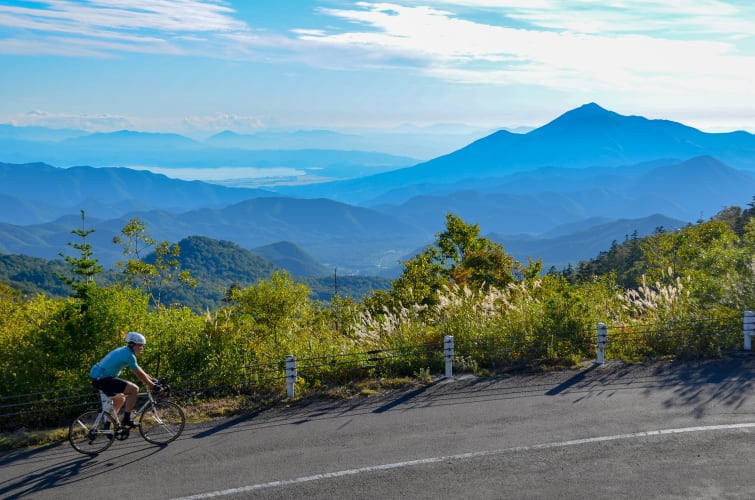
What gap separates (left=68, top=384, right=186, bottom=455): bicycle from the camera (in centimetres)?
893

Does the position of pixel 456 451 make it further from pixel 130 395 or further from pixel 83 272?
pixel 83 272

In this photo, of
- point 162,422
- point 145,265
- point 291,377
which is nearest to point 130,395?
point 162,422

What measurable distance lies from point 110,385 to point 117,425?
2.20 ft

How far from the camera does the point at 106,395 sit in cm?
893

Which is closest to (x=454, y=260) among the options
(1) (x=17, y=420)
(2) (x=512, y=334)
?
(2) (x=512, y=334)

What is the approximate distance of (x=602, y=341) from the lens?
479 inches

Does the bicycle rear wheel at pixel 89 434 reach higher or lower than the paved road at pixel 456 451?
higher

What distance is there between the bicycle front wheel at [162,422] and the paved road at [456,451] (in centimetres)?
20

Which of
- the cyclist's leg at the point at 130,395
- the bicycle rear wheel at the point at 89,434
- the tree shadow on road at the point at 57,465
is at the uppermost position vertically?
the cyclist's leg at the point at 130,395

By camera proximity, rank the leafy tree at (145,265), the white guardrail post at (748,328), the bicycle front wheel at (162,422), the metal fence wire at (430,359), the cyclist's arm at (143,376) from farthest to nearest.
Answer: the leafy tree at (145,265) → the white guardrail post at (748,328) → the metal fence wire at (430,359) → the bicycle front wheel at (162,422) → the cyclist's arm at (143,376)

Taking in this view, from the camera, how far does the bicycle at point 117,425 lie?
8930 millimetres

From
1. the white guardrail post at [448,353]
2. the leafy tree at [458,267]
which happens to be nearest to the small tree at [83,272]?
the white guardrail post at [448,353]

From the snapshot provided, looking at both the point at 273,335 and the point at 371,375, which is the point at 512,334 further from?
the point at 273,335

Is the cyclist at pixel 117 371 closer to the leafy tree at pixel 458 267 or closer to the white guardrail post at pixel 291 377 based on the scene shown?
the white guardrail post at pixel 291 377
